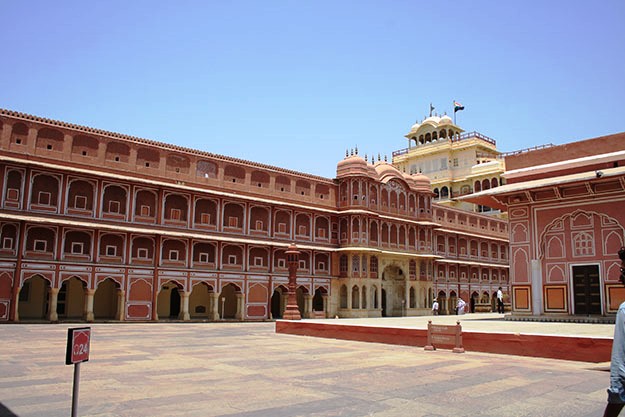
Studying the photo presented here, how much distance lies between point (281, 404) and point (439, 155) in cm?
5596

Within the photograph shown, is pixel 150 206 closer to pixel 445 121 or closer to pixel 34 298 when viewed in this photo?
pixel 34 298

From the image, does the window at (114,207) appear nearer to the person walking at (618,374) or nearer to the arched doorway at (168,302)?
the arched doorway at (168,302)

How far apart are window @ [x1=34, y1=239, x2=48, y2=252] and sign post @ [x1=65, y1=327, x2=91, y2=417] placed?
23.5 metres

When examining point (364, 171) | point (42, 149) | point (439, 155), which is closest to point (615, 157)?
point (364, 171)

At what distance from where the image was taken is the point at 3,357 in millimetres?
11516

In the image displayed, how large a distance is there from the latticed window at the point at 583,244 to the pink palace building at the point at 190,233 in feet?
2.47

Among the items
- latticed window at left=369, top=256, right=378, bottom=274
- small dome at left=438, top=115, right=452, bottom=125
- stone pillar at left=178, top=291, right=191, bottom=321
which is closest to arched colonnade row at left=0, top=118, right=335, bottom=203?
latticed window at left=369, top=256, right=378, bottom=274

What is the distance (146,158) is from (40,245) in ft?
24.2

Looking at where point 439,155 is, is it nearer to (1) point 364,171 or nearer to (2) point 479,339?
(1) point 364,171

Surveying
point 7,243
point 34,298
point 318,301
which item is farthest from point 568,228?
point 34,298

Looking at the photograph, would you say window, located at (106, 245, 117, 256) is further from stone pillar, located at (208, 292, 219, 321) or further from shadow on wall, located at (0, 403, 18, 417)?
shadow on wall, located at (0, 403, 18, 417)

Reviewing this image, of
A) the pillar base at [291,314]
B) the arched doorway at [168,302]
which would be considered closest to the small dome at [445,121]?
the arched doorway at [168,302]

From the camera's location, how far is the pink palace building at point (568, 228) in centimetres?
2161

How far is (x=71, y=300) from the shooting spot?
30.7 m
